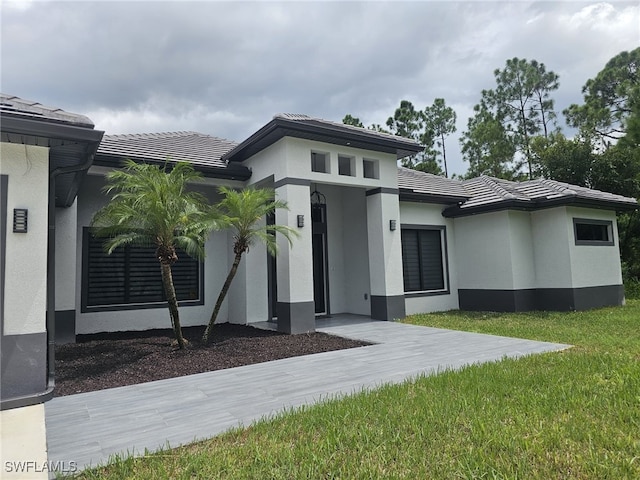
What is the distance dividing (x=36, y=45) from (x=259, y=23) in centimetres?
403

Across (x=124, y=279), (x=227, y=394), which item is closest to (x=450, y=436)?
(x=227, y=394)

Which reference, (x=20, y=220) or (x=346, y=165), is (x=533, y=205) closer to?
(x=346, y=165)

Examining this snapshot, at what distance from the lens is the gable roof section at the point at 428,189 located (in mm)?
13078

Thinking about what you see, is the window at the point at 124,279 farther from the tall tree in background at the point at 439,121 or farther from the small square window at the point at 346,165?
the tall tree in background at the point at 439,121

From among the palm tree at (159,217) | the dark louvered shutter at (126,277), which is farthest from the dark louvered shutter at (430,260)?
the palm tree at (159,217)

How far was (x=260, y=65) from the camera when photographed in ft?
33.2

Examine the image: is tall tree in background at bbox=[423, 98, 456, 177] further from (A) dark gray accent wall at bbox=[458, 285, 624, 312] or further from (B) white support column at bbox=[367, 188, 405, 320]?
(B) white support column at bbox=[367, 188, 405, 320]

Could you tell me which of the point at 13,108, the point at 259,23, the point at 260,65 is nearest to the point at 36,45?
the point at 13,108

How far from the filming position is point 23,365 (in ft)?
16.1

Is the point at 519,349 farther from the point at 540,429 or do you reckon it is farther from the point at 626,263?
the point at 626,263

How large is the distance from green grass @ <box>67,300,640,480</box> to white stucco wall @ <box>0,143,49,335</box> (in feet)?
9.39

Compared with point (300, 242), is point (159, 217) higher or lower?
higher

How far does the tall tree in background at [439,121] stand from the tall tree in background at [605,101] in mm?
7888

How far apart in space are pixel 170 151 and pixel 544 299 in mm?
12417
